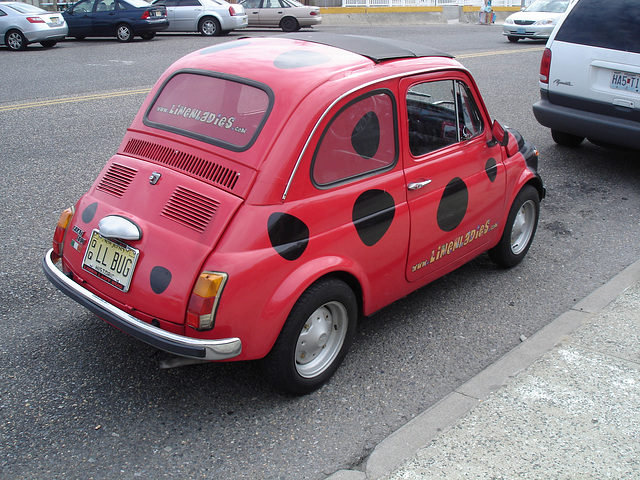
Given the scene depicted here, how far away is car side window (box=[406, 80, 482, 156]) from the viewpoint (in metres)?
4.01

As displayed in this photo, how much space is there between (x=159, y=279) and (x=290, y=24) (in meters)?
21.5

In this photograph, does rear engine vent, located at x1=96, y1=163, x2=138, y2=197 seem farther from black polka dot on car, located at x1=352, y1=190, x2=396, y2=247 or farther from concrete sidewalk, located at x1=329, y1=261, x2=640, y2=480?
concrete sidewalk, located at x1=329, y1=261, x2=640, y2=480

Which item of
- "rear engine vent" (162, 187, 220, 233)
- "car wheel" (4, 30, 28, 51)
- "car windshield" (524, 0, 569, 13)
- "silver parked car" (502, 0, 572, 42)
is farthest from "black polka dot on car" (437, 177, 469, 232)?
"car windshield" (524, 0, 569, 13)

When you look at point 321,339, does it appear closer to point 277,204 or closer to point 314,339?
point 314,339

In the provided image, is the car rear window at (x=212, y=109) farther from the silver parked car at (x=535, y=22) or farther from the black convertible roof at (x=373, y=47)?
the silver parked car at (x=535, y=22)

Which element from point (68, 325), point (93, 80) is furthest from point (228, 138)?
point (93, 80)

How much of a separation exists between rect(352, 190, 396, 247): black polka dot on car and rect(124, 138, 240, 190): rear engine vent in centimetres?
74

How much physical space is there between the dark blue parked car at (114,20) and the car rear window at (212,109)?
16.3 meters

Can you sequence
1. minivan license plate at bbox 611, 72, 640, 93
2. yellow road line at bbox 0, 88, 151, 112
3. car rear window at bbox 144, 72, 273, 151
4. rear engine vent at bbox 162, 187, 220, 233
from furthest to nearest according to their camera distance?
yellow road line at bbox 0, 88, 151, 112, minivan license plate at bbox 611, 72, 640, 93, car rear window at bbox 144, 72, 273, 151, rear engine vent at bbox 162, 187, 220, 233

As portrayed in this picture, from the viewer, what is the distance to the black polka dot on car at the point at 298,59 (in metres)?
3.70

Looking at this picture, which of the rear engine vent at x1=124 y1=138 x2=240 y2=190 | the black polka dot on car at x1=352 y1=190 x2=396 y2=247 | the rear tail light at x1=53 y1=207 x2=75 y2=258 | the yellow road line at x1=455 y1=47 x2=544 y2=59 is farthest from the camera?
the yellow road line at x1=455 y1=47 x2=544 y2=59

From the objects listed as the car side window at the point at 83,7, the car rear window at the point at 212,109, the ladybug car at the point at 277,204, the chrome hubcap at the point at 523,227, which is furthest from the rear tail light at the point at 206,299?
the car side window at the point at 83,7

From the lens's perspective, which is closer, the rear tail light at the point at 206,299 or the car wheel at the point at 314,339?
the rear tail light at the point at 206,299

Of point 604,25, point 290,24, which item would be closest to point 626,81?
point 604,25
